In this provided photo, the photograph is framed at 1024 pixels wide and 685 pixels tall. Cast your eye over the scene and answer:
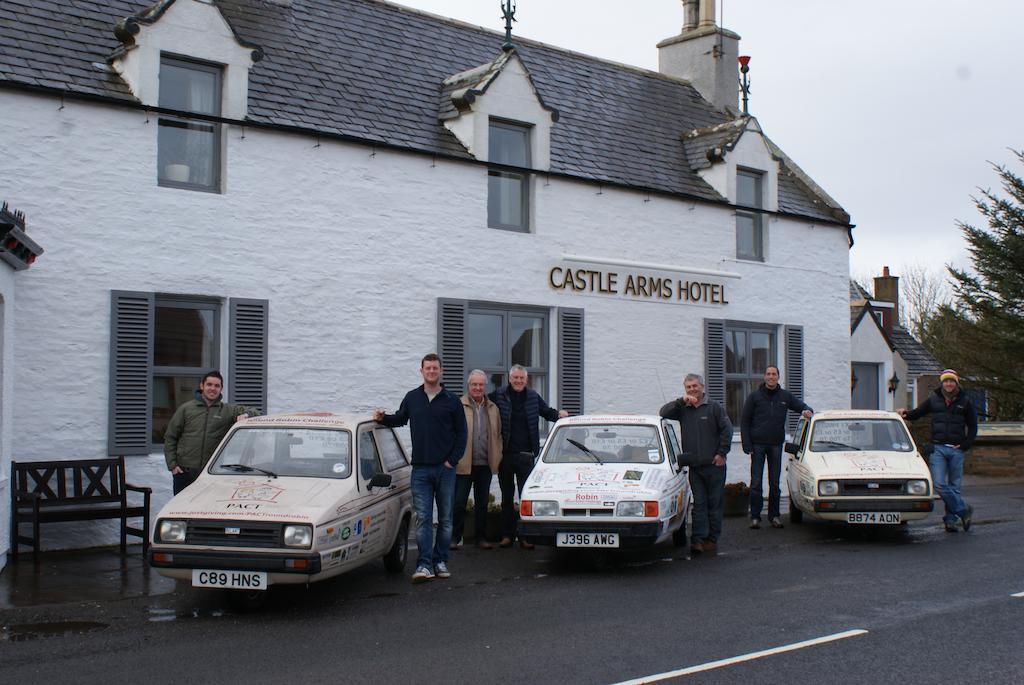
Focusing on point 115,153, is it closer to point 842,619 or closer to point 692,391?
point 692,391

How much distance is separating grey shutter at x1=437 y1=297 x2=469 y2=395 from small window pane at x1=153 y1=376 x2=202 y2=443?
351 centimetres

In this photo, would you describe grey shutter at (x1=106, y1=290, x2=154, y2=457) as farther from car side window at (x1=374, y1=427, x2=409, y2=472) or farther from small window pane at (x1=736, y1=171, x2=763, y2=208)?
small window pane at (x1=736, y1=171, x2=763, y2=208)

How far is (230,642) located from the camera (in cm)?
740

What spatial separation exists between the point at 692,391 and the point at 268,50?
25.5ft

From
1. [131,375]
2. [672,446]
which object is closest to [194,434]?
[131,375]

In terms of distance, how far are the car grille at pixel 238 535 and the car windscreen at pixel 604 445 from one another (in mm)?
3999

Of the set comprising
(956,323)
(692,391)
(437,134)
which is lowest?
(692,391)

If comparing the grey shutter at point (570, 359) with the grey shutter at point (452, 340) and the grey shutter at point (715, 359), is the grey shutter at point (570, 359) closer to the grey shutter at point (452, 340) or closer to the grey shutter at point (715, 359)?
the grey shutter at point (452, 340)

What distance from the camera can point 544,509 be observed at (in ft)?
34.2

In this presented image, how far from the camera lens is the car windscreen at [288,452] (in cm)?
931

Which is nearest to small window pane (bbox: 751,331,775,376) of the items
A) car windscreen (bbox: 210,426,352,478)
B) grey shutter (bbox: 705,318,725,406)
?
grey shutter (bbox: 705,318,725,406)

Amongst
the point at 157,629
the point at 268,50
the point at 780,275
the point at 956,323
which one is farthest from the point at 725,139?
the point at 157,629

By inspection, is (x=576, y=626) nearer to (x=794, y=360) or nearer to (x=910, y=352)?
(x=794, y=360)

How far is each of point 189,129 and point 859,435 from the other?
30.3 feet
